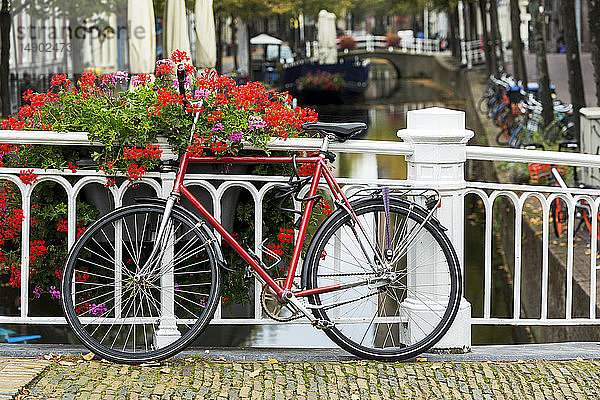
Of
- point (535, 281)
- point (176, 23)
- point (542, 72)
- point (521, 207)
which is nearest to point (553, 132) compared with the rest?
point (542, 72)

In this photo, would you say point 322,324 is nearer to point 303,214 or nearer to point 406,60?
point 303,214

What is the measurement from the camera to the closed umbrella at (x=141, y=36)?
12.7 metres

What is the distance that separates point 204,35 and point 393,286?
9.73 metres

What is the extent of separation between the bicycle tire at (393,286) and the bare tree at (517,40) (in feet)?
58.4

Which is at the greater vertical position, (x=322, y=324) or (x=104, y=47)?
(x=104, y=47)

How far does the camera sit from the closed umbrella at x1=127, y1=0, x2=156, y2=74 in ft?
41.8

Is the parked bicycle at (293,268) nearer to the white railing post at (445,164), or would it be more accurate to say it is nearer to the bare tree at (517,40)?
the white railing post at (445,164)

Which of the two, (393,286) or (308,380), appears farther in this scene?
(393,286)

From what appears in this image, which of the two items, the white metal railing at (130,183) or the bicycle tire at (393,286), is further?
the white metal railing at (130,183)

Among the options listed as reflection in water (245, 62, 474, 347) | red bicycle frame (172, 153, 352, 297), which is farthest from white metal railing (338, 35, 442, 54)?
red bicycle frame (172, 153, 352, 297)

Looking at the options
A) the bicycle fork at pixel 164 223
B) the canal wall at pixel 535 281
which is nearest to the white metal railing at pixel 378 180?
the bicycle fork at pixel 164 223

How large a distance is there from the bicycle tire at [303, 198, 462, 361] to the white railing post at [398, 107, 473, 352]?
0.37 feet

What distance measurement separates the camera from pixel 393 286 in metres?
4.88

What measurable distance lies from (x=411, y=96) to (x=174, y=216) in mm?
35204
